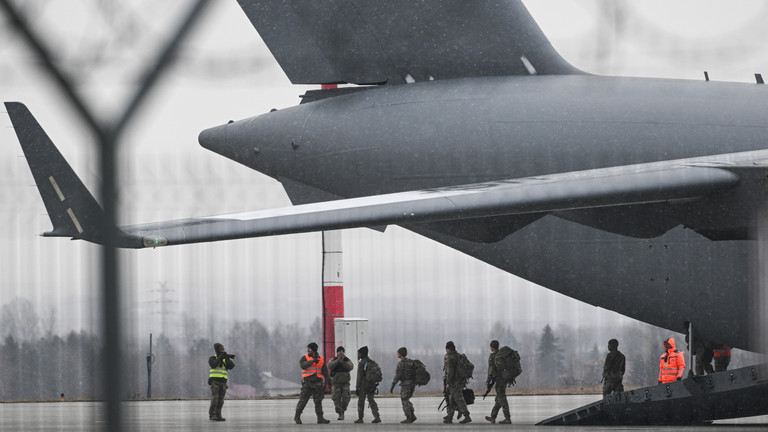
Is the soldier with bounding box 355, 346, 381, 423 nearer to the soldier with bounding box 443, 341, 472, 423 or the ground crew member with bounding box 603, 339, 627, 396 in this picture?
the soldier with bounding box 443, 341, 472, 423

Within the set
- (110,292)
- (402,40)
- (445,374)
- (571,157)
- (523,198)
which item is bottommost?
(445,374)

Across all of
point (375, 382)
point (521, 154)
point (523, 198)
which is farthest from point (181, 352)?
point (375, 382)

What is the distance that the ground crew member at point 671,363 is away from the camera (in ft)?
57.5

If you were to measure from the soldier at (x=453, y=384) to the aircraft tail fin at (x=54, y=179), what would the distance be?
36.5 feet

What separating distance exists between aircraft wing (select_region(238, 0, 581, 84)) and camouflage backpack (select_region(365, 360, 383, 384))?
614 cm

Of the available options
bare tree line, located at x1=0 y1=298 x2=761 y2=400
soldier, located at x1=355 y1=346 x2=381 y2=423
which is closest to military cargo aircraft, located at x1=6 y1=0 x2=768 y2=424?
bare tree line, located at x1=0 y1=298 x2=761 y2=400

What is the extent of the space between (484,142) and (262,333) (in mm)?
6496

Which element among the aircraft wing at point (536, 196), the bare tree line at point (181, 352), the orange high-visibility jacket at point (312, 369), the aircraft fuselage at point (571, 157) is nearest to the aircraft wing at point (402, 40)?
the aircraft fuselage at point (571, 157)

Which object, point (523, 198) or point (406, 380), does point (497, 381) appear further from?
point (523, 198)

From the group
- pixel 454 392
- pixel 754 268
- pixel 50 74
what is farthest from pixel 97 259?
pixel 454 392

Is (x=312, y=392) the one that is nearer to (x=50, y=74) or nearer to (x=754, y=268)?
(x=754, y=268)

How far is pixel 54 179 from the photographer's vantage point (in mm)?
6957

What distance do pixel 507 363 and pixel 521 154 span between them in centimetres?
511

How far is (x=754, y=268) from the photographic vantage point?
41.9ft
